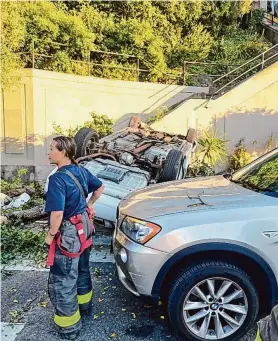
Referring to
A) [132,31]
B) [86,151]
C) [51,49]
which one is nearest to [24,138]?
[51,49]

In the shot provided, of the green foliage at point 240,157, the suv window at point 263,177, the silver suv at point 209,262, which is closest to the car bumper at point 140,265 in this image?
the silver suv at point 209,262

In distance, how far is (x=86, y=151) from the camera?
7.23 metres

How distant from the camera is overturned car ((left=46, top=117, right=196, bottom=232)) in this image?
547 cm

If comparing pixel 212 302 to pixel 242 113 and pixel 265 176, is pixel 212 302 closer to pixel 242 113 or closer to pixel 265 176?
pixel 265 176

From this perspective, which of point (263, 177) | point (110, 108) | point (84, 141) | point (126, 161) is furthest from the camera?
point (110, 108)

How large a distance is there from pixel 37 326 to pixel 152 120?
24.1ft

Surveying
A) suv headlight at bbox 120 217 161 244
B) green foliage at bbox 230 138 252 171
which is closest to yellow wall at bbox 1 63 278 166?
green foliage at bbox 230 138 252 171

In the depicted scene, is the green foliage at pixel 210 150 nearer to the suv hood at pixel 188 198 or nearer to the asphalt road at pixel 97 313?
the suv hood at pixel 188 198

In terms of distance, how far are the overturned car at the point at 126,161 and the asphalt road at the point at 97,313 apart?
122 cm

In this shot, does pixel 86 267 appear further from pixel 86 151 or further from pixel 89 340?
pixel 86 151

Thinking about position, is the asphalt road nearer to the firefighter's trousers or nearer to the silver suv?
the firefighter's trousers

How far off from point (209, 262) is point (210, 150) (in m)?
6.48

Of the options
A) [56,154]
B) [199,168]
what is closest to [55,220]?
[56,154]

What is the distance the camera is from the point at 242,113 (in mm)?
10164
